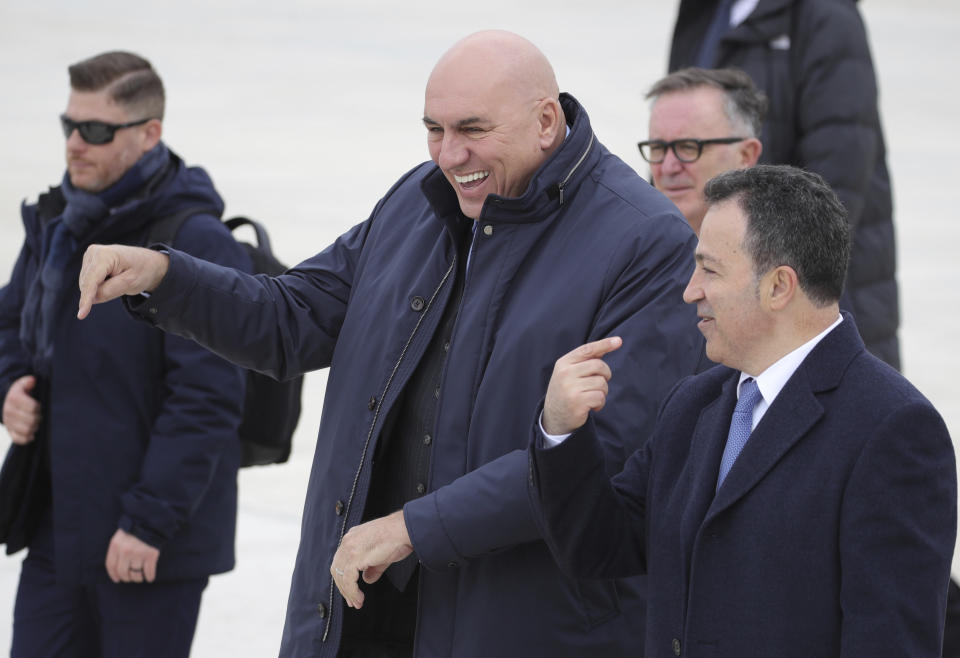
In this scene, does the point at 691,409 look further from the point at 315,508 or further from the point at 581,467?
the point at 315,508

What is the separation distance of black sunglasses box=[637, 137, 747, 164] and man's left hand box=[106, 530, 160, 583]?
1.72 meters

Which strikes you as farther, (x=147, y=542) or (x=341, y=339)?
(x=147, y=542)

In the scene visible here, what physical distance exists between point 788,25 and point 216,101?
8.63 m

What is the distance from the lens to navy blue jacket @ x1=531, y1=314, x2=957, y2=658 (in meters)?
2.33

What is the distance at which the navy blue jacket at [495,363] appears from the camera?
10.0 ft

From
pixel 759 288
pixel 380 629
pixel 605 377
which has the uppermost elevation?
pixel 759 288

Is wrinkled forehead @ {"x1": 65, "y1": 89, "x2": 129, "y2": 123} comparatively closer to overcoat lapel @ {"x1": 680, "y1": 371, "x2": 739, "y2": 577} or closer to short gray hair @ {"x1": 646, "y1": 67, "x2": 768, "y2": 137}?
short gray hair @ {"x1": 646, "y1": 67, "x2": 768, "y2": 137}

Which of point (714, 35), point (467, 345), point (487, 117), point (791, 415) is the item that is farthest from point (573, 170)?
point (714, 35)

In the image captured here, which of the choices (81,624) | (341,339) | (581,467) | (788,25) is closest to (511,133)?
(341,339)

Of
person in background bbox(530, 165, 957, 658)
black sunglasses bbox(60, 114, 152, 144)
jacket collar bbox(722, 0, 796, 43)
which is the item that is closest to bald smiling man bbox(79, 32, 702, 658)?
person in background bbox(530, 165, 957, 658)

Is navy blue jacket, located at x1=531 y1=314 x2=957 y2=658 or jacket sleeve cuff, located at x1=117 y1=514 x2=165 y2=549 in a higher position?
navy blue jacket, located at x1=531 y1=314 x2=957 y2=658

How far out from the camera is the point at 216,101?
13602 millimetres

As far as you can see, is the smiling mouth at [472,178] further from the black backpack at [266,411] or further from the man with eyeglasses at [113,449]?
the black backpack at [266,411]

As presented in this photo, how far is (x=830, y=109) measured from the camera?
559cm
